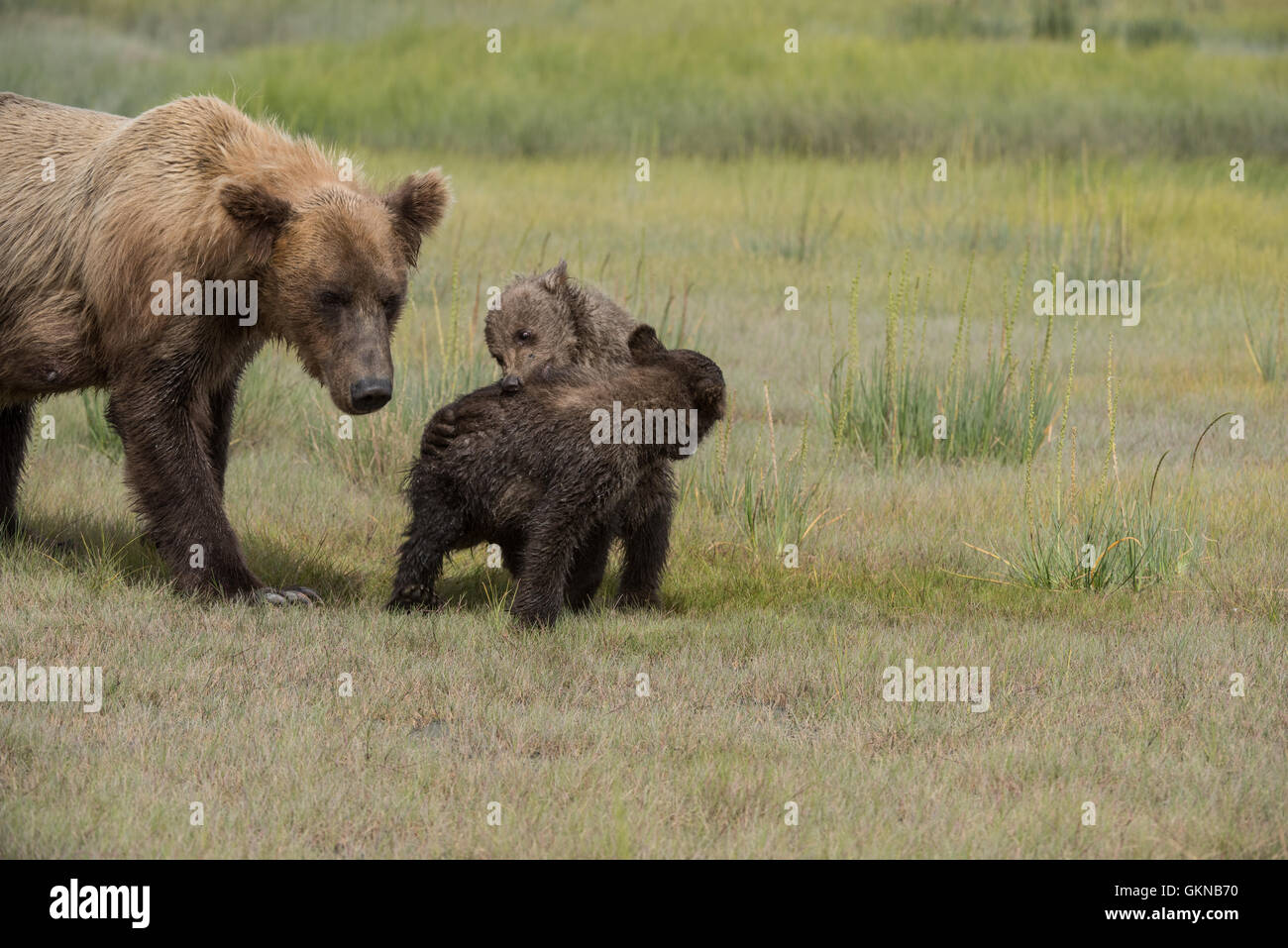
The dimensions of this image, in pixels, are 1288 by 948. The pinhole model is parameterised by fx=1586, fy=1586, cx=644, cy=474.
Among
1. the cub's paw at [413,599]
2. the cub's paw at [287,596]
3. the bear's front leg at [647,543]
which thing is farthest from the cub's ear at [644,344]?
the cub's paw at [287,596]

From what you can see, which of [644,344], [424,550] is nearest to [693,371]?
[644,344]

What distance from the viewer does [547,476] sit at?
6.89m

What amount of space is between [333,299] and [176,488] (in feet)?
3.96

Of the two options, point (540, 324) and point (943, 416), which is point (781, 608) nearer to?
point (540, 324)

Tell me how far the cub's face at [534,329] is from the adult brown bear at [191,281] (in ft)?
3.20

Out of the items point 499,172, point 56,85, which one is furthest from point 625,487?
point 56,85

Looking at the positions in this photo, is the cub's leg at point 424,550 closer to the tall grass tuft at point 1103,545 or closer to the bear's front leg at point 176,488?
the bear's front leg at point 176,488

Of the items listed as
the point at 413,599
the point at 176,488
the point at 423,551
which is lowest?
the point at 413,599

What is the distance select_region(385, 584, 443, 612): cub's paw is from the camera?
7.23 meters

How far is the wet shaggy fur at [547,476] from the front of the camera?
22.4 ft

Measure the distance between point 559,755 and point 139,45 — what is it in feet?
83.0

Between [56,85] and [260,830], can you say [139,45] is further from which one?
[260,830]

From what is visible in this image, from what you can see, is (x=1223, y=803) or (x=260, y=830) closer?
(x=260, y=830)

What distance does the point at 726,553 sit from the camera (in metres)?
8.38
